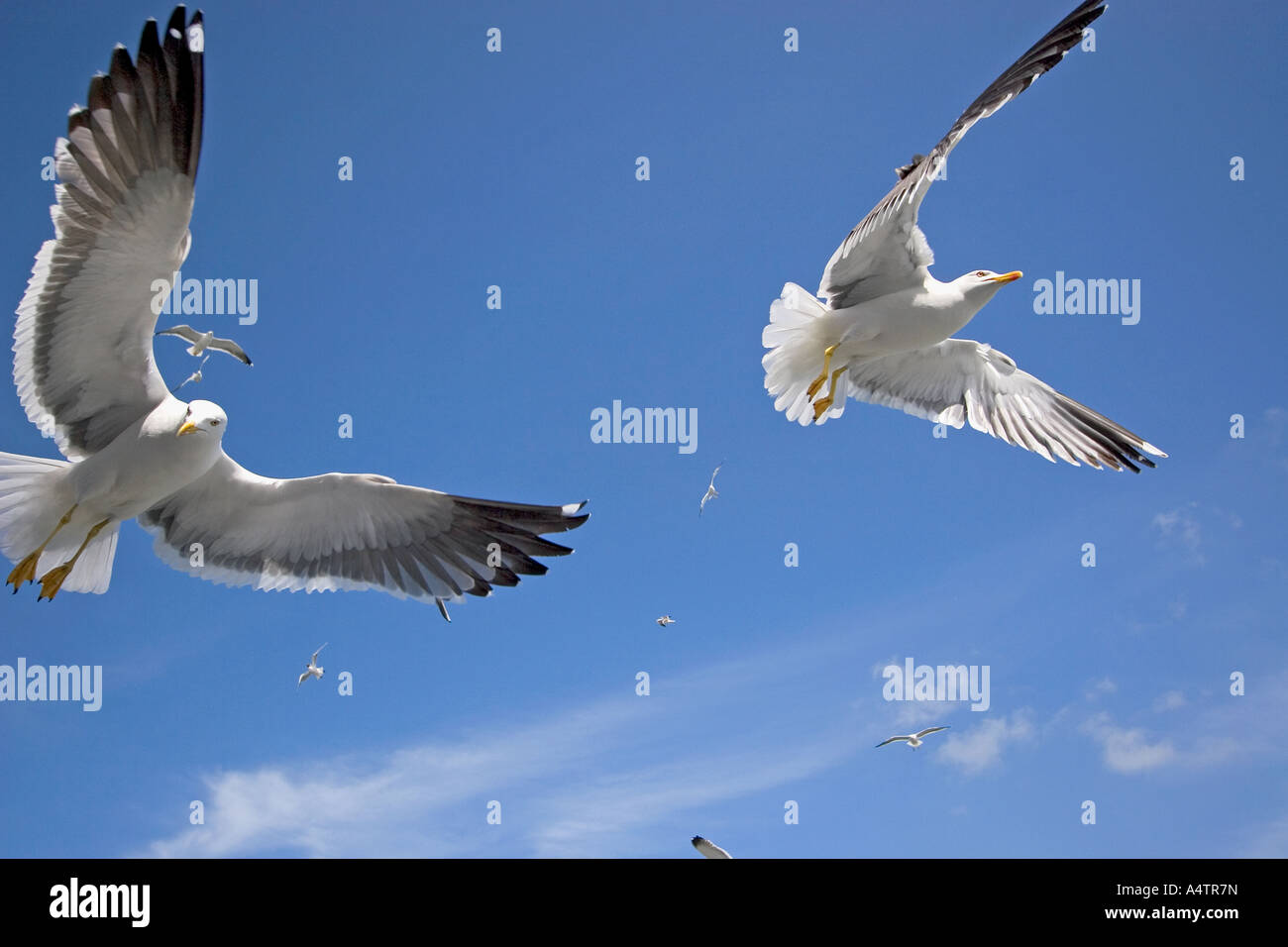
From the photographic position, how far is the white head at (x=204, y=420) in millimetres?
4180

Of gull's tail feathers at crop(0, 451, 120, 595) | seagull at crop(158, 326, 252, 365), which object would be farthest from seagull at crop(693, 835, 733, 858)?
seagull at crop(158, 326, 252, 365)

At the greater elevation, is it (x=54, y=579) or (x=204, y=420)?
(x=204, y=420)

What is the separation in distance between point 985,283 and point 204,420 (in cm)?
375

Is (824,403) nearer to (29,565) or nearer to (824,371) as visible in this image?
(824,371)

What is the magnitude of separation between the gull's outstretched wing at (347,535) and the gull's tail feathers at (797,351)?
6.03ft

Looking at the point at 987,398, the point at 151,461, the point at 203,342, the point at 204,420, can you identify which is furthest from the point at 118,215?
the point at 987,398

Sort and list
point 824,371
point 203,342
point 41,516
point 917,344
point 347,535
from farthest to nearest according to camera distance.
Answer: point 203,342
point 917,344
point 824,371
point 347,535
point 41,516

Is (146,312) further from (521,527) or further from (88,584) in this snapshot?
(521,527)

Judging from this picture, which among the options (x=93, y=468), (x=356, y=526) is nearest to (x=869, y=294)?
(x=356, y=526)

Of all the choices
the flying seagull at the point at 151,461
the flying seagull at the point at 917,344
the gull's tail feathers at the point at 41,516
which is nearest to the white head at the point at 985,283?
the flying seagull at the point at 917,344

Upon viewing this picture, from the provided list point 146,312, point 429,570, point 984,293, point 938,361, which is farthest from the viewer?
point 938,361

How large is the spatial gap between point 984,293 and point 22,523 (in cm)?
450

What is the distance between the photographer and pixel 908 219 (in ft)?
17.0

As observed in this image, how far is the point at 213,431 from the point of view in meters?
4.26
